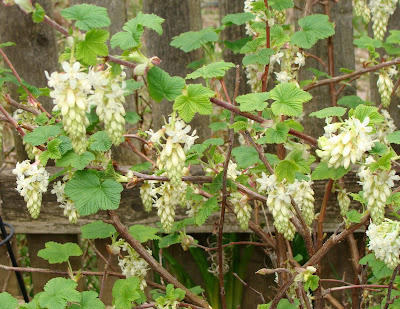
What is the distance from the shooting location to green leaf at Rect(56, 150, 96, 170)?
1.63 meters

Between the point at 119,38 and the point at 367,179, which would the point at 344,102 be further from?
the point at 119,38

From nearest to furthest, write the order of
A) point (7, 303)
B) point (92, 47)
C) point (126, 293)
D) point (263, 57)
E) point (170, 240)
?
point (92, 47) < point (7, 303) < point (126, 293) < point (263, 57) < point (170, 240)

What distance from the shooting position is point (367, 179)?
1578 mm

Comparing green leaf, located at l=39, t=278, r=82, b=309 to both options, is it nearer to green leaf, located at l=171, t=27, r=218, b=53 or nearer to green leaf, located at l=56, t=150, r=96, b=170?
green leaf, located at l=56, t=150, r=96, b=170

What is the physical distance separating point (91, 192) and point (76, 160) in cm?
10

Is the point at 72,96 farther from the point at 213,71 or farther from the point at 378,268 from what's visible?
the point at 378,268

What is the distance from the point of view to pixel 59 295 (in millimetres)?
1768

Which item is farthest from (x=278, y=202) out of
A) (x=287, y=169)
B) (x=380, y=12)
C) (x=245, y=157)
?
(x=380, y=12)

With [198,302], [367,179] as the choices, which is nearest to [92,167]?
[198,302]

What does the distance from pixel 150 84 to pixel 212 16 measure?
5.99m

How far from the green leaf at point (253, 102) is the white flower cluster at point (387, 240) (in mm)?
526

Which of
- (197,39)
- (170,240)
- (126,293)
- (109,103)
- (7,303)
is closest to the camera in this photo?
(109,103)

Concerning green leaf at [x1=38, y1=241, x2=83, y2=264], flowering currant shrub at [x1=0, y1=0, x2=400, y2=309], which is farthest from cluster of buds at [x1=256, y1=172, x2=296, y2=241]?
green leaf at [x1=38, y1=241, x2=83, y2=264]

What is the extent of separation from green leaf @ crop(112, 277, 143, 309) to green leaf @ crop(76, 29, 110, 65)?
90 centimetres
